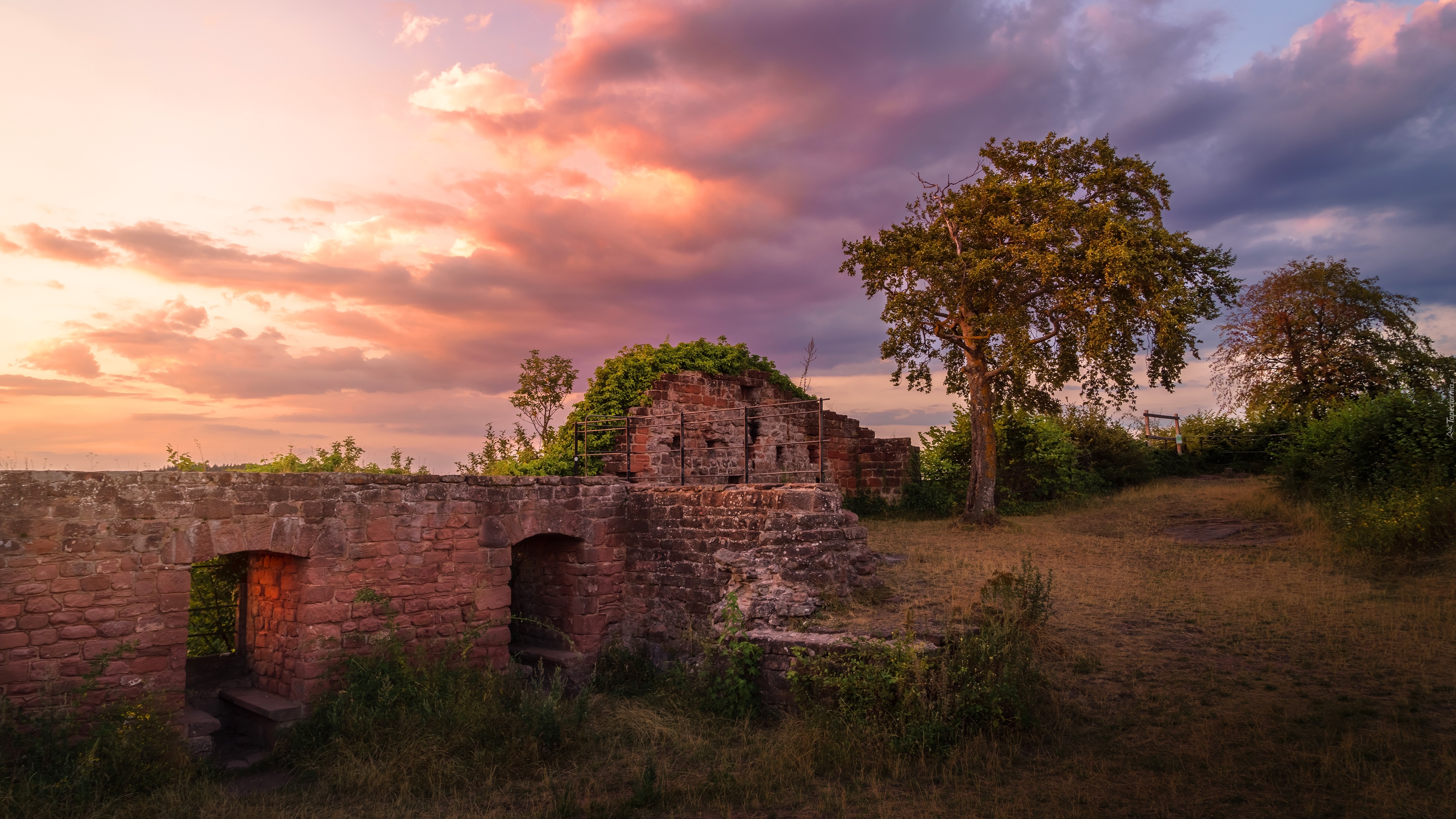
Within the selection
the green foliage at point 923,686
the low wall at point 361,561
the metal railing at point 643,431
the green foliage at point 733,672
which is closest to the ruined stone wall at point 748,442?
the metal railing at point 643,431

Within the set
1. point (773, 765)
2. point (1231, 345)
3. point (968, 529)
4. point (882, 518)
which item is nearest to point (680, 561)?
point (773, 765)

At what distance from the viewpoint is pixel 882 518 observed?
19.2 metres

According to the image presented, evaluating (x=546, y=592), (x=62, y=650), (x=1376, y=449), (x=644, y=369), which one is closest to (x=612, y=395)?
(x=644, y=369)

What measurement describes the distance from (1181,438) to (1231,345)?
3331mm

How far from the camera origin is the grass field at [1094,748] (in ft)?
17.4

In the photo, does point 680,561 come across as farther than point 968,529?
No

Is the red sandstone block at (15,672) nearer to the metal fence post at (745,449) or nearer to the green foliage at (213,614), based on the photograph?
the green foliage at (213,614)

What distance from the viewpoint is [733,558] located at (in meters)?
8.78

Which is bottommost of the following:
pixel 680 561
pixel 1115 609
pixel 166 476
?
pixel 1115 609

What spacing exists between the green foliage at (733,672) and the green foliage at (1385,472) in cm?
920

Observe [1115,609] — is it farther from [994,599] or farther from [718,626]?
[718,626]

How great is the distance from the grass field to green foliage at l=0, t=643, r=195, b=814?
0.31 metres

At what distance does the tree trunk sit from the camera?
1741 centimetres

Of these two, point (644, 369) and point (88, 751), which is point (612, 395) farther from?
point (88, 751)
